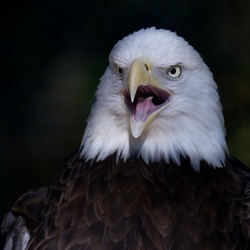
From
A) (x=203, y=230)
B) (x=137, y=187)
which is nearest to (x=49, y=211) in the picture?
(x=137, y=187)

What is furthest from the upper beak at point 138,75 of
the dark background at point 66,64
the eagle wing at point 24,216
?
the dark background at point 66,64

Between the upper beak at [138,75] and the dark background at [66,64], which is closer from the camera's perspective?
the upper beak at [138,75]

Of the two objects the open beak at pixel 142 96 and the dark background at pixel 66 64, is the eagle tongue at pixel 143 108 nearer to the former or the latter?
the open beak at pixel 142 96

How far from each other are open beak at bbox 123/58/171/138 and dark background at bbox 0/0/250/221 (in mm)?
1908

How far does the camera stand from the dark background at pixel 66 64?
5.30 metres

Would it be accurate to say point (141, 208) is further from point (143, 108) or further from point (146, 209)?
point (143, 108)

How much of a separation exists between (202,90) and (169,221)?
48cm

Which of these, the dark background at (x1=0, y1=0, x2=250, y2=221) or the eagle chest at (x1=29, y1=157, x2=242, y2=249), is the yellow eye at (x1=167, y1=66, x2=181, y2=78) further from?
the dark background at (x1=0, y1=0, x2=250, y2=221)

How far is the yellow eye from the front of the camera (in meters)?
3.37

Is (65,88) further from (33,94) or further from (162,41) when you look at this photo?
(162,41)

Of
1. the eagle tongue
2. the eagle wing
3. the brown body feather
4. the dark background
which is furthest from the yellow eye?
the dark background

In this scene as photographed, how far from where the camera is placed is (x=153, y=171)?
3.35 metres

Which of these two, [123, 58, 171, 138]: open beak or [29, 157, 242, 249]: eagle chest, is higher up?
[123, 58, 171, 138]: open beak

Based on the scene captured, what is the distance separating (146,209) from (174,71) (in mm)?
499
